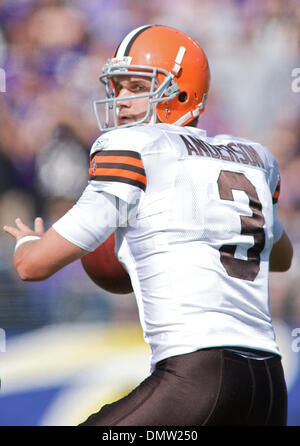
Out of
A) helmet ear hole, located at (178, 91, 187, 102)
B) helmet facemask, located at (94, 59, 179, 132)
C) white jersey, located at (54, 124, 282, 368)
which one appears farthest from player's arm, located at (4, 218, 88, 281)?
helmet ear hole, located at (178, 91, 187, 102)

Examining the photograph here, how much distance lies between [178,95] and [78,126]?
1437mm

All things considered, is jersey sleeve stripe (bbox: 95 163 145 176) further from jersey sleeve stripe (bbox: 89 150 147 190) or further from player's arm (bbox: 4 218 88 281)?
player's arm (bbox: 4 218 88 281)

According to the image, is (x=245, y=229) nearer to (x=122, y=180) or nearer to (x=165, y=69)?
(x=122, y=180)

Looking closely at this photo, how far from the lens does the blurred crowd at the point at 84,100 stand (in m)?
2.96

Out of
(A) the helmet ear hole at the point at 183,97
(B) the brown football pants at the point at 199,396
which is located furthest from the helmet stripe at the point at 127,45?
(B) the brown football pants at the point at 199,396

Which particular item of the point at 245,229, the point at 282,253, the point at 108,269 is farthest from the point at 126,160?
the point at 282,253

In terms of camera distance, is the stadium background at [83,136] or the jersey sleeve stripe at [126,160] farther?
the stadium background at [83,136]

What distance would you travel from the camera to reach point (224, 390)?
1193mm

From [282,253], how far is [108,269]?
0.56m

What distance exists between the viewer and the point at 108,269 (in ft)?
5.24

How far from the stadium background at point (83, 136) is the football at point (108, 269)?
A: 4.10 ft

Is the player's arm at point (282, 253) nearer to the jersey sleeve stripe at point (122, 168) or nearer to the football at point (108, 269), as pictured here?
the football at point (108, 269)

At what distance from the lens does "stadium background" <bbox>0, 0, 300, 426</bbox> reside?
2832 millimetres
